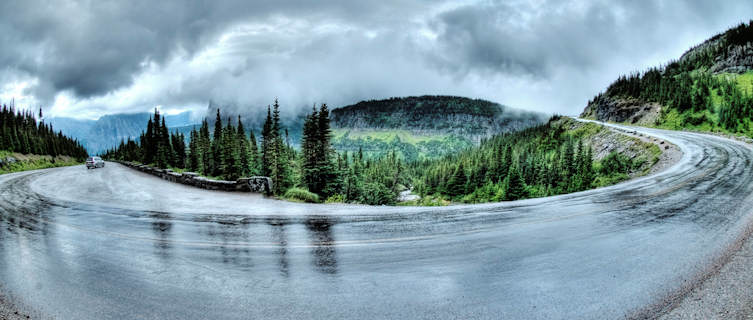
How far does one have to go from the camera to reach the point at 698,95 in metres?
77.8

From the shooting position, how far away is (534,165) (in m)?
83.6

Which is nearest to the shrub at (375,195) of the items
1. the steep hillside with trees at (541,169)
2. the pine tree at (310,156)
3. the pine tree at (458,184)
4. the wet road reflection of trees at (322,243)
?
the steep hillside with trees at (541,169)

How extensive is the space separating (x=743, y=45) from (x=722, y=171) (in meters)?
154

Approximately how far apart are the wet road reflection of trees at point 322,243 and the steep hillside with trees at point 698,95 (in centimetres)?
8189

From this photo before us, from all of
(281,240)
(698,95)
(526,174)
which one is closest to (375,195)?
(526,174)

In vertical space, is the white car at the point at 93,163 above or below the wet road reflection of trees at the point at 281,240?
above

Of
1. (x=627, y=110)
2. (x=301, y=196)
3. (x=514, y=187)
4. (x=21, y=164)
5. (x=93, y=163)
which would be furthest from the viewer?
(x=627, y=110)

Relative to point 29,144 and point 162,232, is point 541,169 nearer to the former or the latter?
point 162,232

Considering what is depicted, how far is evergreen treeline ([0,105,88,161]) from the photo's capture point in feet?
277

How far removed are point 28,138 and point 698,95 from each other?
615ft

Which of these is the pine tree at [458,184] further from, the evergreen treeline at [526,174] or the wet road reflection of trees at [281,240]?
the wet road reflection of trees at [281,240]

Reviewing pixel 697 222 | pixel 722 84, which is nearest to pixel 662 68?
pixel 722 84

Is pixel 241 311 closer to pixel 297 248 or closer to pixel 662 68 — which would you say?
pixel 297 248

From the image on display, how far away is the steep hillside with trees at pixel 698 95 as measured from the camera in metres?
67.1
